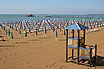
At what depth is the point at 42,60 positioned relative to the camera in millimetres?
7449

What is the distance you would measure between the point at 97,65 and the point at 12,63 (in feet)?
14.0

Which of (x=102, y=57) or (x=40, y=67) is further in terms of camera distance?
(x=102, y=57)

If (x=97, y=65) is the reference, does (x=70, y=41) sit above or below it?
above

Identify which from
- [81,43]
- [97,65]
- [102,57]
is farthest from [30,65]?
[102,57]

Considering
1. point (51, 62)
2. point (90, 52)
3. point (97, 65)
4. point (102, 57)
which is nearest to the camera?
point (90, 52)

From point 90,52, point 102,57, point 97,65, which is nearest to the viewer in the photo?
point 90,52

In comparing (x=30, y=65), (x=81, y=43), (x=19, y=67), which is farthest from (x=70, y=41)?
(x=19, y=67)

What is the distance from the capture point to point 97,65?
6.68 metres

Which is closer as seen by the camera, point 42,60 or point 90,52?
point 90,52

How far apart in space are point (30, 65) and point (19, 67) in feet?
1.77

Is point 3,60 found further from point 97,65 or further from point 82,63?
point 97,65

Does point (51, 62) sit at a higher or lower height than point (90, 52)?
lower

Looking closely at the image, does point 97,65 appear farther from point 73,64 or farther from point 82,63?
point 73,64

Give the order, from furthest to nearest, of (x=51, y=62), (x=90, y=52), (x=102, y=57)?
(x=102, y=57) < (x=51, y=62) < (x=90, y=52)
